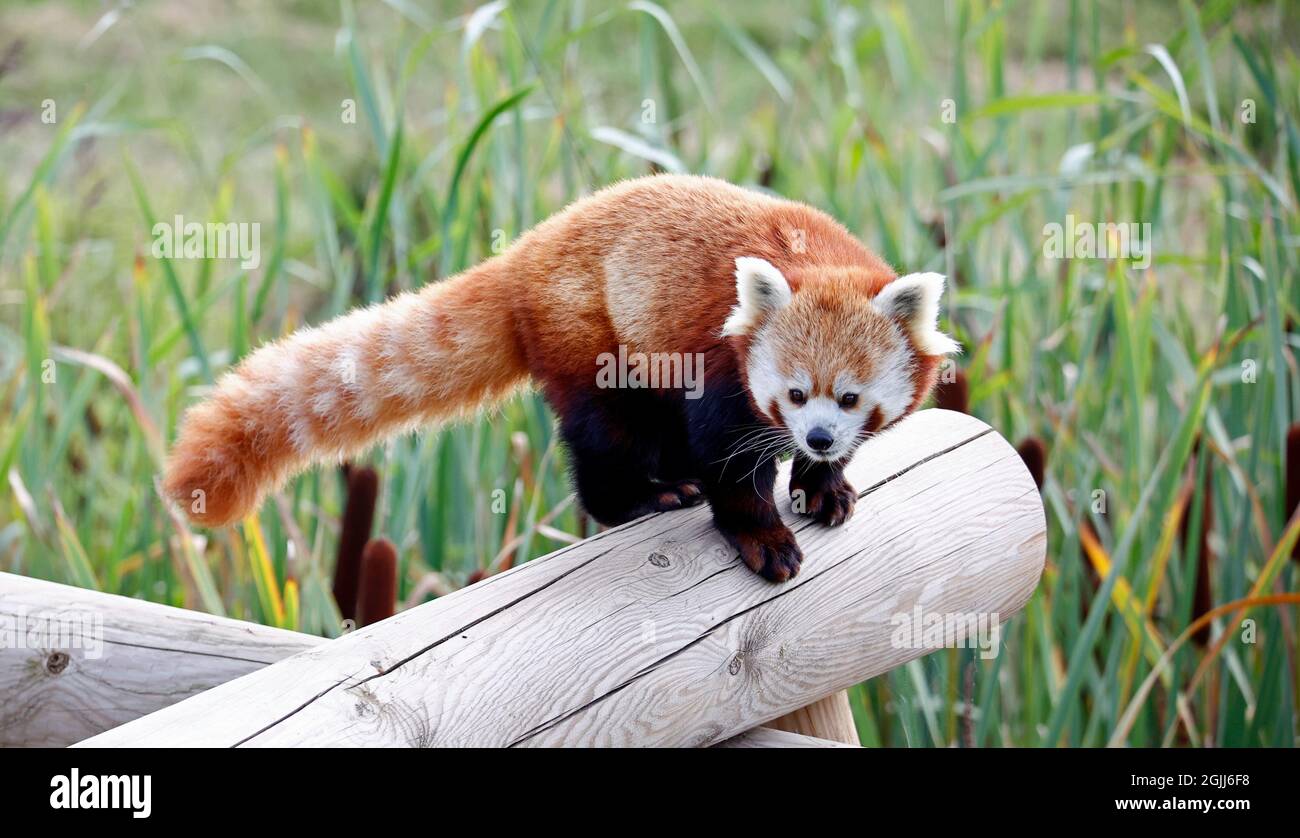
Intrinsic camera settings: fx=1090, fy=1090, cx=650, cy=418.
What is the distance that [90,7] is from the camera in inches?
181

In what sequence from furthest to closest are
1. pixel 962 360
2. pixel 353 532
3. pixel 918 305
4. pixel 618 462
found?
pixel 962 360 → pixel 353 532 → pixel 618 462 → pixel 918 305

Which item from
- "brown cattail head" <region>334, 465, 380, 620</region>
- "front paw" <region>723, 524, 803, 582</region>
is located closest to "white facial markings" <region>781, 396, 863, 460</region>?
"front paw" <region>723, 524, 803, 582</region>

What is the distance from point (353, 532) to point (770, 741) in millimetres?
864

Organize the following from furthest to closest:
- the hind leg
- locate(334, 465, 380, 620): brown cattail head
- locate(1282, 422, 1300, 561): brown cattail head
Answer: locate(1282, 422, 1300, 561): brown cattail head < locate(334, 465, 380, 620): brown cattail head < the hind leg

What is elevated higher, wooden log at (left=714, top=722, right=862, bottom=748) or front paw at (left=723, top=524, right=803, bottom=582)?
front paw at (left=723, top=524, right=803, bottom=582)

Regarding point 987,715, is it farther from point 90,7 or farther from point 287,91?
point 90,7

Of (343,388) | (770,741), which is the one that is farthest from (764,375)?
(343,388)

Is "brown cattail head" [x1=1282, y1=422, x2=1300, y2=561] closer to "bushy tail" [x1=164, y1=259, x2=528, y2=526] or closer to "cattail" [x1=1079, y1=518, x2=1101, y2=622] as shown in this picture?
"cattail" [x1=1079, y1=518, x2=1101, y2=622]

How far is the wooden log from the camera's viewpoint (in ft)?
4.86

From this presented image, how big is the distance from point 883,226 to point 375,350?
1.20 metres

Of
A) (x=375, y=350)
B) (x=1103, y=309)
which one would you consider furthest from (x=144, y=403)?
(x=1103, y=309)

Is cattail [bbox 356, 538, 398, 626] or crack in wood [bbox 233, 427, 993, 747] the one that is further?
cattail [bbox 356, 538, 398, 626]

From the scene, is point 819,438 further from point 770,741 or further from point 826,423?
point 770,741

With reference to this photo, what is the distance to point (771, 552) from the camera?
1541 mm
